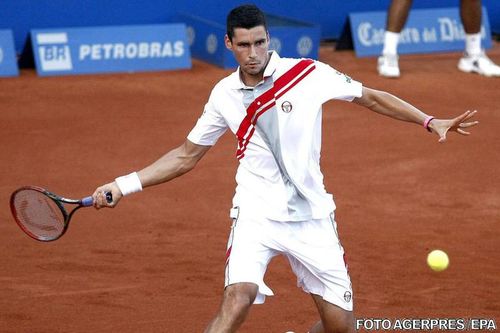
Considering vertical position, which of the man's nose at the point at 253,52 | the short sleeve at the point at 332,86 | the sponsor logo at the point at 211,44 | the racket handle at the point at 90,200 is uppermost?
the man's nose at the point at 253,52

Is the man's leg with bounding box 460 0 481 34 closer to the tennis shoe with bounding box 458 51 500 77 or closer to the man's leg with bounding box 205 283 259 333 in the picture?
the tennis shoe with bounding box 458 51 500 77

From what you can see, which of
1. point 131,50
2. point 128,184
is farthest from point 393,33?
point 128,184

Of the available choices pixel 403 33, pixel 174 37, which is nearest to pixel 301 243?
pixel 174 37

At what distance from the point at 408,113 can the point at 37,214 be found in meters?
2.22

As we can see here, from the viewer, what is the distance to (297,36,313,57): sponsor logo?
1493 cm

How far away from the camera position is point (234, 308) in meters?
6.20

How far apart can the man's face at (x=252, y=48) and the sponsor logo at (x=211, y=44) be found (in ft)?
27.9

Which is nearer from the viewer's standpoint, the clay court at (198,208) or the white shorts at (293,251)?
the white shorts at (293,251)

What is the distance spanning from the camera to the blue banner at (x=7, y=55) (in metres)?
14.2

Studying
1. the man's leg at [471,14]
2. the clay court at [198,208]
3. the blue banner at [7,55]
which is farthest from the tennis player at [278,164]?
the man's leg at [471,14]

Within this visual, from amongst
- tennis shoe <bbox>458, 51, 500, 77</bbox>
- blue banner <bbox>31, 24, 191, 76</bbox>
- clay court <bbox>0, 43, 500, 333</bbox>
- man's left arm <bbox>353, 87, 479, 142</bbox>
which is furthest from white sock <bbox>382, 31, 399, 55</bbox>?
man's left arm <bbox>353, 87, 479, 142</bbox>

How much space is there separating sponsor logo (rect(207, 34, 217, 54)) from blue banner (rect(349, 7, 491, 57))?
203cm

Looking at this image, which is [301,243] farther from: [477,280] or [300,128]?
[477,280]

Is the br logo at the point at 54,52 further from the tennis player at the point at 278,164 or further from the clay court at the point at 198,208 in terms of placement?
the tennis player at the point at 278,164
